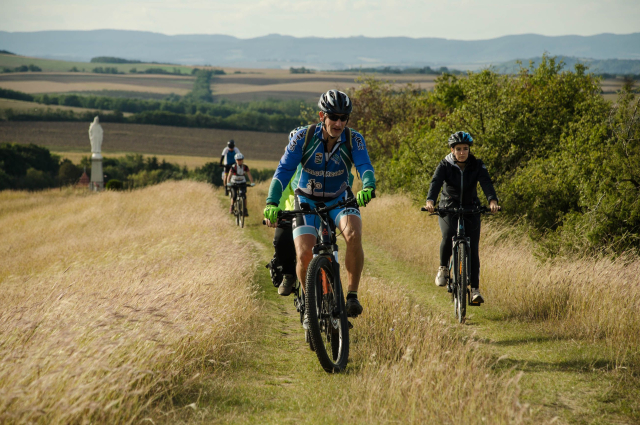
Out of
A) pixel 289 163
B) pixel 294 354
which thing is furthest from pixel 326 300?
pixel 289 163

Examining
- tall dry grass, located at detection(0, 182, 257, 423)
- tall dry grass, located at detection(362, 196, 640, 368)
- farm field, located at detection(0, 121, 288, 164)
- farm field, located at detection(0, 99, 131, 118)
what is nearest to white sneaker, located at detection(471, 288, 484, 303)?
tall dry grass, located at detection(362, 196, 640, 368)

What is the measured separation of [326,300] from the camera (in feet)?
17.6

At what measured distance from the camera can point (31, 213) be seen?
1275 inches

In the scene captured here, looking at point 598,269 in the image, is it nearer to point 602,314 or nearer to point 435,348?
point 602,314

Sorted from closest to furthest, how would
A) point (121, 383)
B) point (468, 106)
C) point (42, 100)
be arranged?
1. point (121, 383)
2. point (468, 106)
3. point (42, 100)

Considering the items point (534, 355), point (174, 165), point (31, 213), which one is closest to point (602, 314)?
point (534, 355)

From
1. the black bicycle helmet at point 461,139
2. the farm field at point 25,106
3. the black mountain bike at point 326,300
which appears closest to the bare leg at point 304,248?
the black mountain bike at point 326,300

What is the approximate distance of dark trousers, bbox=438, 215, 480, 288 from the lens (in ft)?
24.8

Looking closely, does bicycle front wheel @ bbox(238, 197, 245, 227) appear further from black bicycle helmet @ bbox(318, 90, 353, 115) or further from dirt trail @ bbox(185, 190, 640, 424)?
black bicycle helmet @ bbox(318, 90, 353, 115)

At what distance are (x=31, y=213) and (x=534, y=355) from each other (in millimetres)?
32025

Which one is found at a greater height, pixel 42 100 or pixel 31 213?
pixel 42 100

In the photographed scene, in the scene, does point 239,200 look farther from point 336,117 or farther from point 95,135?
point 95,135

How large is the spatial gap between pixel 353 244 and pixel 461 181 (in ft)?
8.68

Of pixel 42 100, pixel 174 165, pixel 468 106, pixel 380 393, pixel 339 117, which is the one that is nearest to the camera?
pixel 380 393
